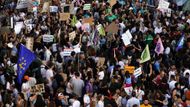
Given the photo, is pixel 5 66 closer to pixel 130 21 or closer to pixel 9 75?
pixel 9 75

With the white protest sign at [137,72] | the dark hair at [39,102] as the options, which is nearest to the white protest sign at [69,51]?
the white protest sign at [137,72]

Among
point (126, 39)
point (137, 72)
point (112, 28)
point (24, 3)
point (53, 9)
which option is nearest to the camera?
point (137, 72)

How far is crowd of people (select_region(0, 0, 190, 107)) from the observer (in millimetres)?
16406

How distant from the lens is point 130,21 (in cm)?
2502

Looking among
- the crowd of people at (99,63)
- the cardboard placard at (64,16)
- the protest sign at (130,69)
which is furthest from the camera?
the cardboard placard at (64,16)

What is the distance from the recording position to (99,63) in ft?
63.7

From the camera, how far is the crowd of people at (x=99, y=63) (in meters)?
16.4

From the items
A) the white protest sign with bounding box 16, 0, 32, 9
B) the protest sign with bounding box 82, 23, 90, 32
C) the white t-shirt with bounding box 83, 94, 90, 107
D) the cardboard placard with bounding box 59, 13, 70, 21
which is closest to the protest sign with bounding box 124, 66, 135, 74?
the white t-shirt with bounding box 83, 94, 90, 107

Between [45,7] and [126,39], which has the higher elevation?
[45,7]

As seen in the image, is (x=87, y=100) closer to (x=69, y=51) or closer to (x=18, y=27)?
(x=69, y=51)

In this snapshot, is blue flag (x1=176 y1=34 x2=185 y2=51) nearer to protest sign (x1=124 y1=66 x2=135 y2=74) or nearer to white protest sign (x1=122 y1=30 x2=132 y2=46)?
white protest sign (x1=122 y1=30 x2=132 y2=46)

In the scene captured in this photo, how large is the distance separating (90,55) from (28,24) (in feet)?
15.2

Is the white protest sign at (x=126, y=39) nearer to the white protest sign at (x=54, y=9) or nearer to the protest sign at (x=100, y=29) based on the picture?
the protest sign at (x=100, y=29)

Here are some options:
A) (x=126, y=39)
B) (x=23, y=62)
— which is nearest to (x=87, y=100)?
(x=23, y=62)
